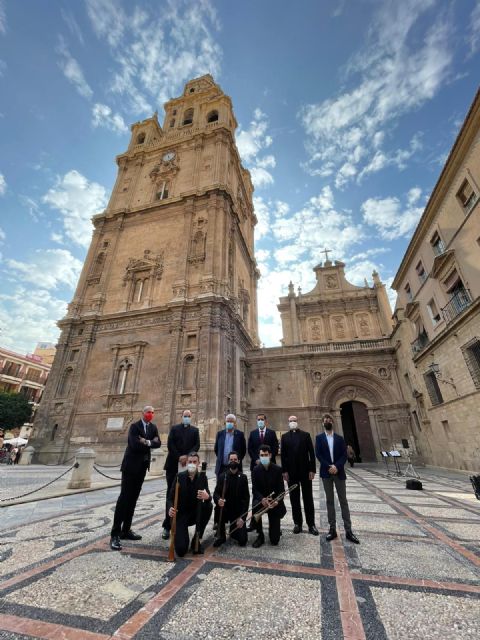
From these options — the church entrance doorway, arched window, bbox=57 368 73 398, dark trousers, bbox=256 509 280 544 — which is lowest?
Answer: dark trousers, bbox=256 509 280 544

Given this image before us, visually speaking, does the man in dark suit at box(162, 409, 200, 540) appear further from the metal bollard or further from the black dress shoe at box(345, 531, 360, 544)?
the metal bollard

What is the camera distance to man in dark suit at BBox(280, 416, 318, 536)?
418 centimetres

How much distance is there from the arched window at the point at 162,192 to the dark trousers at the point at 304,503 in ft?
78.5

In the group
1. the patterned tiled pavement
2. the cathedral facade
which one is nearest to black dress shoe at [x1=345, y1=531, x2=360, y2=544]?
the patterned tiled pavement

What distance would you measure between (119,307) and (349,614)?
760 inches

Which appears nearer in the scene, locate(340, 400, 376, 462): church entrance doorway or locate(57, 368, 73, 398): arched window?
locate(57, 368, 73, 398): arched window

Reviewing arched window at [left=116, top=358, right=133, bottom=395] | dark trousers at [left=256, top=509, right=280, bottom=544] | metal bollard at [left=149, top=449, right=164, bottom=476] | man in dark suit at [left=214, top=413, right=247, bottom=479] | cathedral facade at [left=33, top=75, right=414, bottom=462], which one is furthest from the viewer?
arched window at [left=116, top=358, right=133, bottom=395]

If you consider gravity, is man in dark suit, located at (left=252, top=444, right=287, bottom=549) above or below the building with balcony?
below

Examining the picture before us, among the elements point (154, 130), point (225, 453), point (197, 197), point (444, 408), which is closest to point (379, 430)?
point (444, 408)

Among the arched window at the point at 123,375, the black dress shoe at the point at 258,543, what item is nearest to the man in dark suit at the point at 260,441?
the black dress shoe at the point at 258,543

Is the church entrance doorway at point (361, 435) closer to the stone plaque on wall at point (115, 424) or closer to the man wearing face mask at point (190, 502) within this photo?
the stone plaque on wall at point (115, 424)

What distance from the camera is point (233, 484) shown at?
13.0 ft

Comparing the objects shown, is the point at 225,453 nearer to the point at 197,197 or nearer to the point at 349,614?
the point at 349,614

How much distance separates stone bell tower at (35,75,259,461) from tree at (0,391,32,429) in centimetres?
1344
